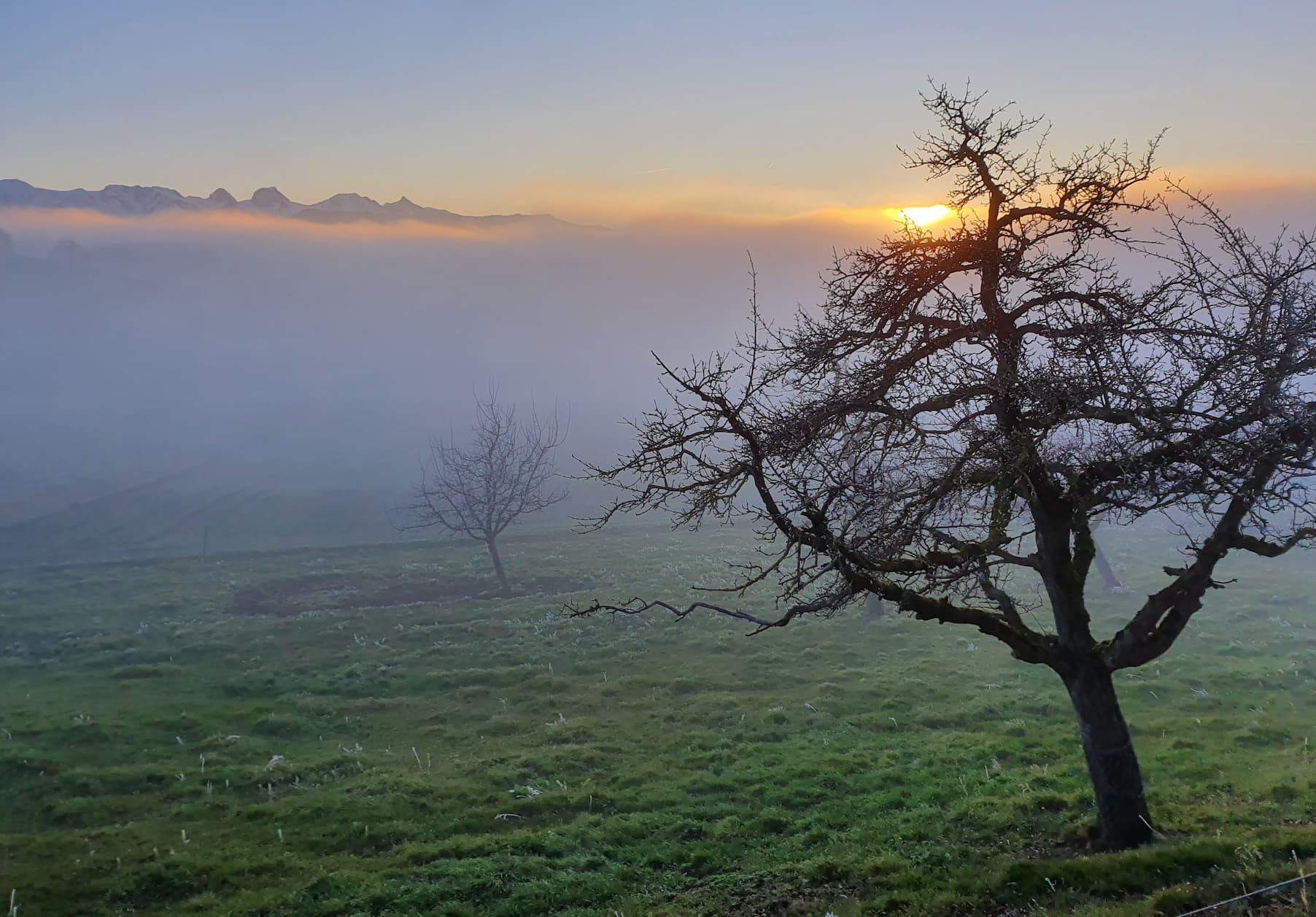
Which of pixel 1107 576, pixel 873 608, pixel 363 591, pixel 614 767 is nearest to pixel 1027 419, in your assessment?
pixel 614 767

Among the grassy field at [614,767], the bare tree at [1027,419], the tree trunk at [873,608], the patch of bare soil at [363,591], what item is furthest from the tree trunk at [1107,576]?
the bare tree at [1027,419]

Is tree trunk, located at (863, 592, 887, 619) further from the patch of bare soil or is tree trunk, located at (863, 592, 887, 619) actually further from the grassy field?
the patch of bare soil

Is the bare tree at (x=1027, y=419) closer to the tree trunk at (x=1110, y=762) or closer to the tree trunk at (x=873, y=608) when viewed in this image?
the tree trunk at (x=1110, y=762)

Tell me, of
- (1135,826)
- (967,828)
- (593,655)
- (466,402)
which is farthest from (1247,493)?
(466,402)

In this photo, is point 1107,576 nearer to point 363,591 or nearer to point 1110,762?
point 1110,762

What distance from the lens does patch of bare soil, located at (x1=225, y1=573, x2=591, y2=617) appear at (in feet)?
132

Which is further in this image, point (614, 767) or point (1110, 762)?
point (614, 767)

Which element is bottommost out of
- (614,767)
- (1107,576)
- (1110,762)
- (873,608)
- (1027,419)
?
(873,608)

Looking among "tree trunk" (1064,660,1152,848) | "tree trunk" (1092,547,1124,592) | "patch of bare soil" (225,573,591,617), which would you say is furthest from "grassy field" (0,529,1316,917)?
"patch of bare soil" (225,573,591,617)

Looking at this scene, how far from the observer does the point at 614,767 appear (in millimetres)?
18500

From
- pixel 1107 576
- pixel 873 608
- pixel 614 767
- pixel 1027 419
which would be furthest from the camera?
pixel 1107 576

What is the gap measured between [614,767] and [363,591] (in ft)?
95.7

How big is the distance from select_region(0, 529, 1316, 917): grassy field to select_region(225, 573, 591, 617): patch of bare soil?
135 inches

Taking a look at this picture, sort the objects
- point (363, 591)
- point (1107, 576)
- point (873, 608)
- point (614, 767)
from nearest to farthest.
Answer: point (614, 767) → point (873, 608) → point (1107, 576) → point (363, 591)
